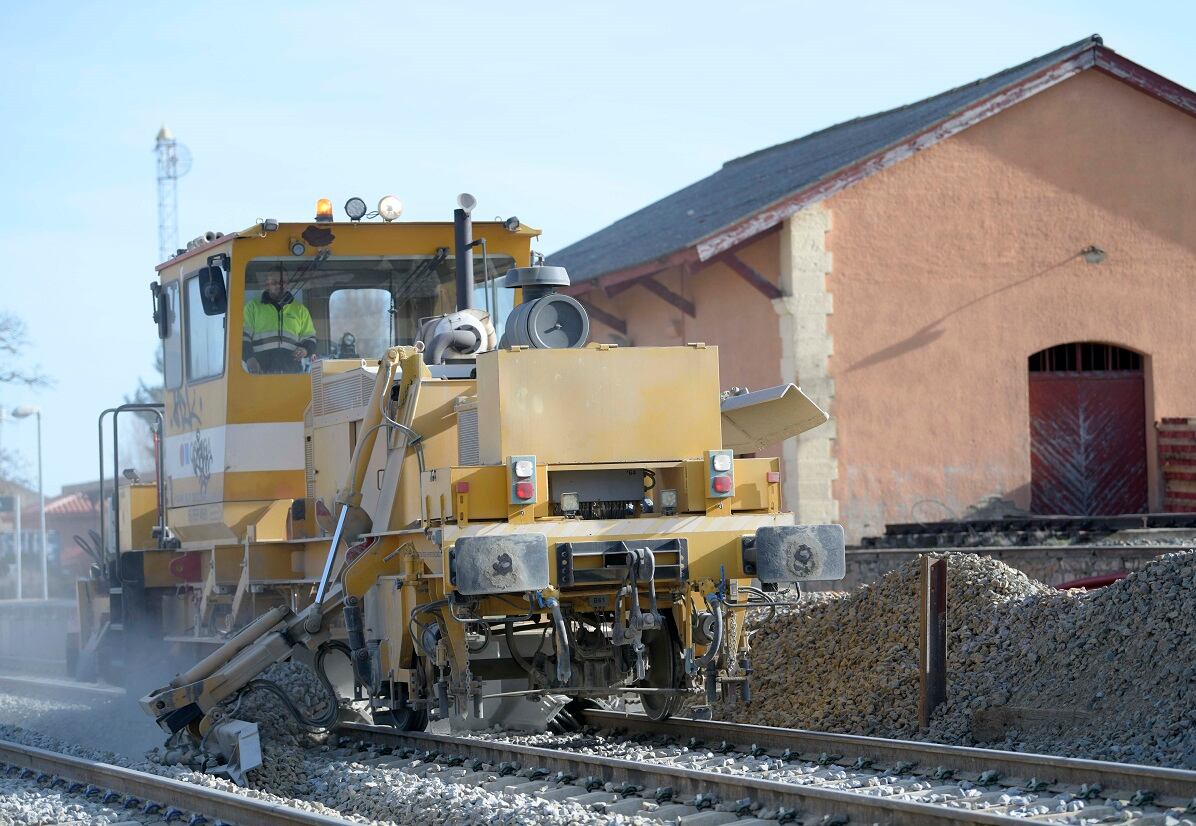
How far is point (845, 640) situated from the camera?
11.7 meters

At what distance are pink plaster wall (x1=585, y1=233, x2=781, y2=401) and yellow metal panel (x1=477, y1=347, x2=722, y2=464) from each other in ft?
37.4

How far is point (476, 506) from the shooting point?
8781 mm

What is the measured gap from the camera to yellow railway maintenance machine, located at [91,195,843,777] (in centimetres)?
886

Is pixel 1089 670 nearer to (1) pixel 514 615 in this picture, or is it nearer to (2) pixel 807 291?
(1) pixel 514 615

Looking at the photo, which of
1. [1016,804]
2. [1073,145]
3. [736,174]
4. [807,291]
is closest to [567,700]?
[1016,804]

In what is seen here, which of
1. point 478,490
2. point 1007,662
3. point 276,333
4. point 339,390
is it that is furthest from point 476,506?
point 1007,662

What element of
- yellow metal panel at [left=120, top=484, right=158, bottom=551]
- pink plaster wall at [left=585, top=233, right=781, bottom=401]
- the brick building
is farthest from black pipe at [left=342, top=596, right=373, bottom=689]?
the brick building

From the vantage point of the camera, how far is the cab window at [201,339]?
1185 cm

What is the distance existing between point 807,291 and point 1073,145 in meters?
4.71

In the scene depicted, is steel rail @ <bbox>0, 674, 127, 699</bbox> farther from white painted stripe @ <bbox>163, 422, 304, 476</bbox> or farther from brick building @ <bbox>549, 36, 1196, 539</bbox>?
brick building @ <bbox>549, 36, 1196, 539</bbox>

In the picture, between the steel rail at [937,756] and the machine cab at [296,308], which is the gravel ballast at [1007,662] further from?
the machine cab at [296,308]

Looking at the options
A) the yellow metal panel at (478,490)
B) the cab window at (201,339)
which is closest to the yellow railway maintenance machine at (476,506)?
the yellow metal panel at (478,490)

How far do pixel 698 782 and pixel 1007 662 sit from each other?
365 cm

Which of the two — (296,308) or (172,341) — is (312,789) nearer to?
(296,308)
